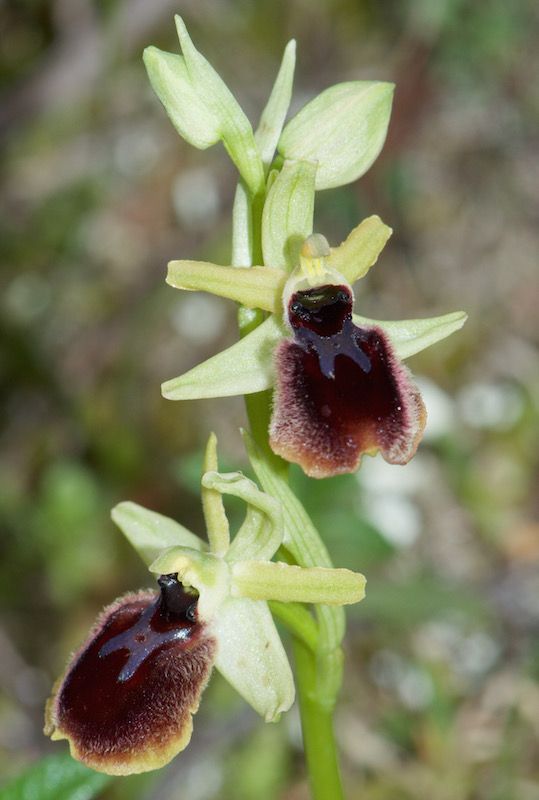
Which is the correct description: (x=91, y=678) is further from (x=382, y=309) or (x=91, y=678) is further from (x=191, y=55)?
(x=382, y=309)

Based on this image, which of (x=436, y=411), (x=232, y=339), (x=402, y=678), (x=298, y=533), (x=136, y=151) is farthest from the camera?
(x=136, y=151)

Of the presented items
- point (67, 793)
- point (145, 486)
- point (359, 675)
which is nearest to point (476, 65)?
point (145, 486)

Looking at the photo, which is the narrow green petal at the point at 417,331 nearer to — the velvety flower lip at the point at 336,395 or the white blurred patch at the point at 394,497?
the velvety flower lip at the point at 336,395

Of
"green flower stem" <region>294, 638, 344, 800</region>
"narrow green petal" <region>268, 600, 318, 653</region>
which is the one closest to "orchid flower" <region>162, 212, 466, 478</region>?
"narrow green petal" <region>268, 600, 318, 653</region>

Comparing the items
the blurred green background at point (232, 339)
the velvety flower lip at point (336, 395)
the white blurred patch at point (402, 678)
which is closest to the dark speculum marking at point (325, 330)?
the velvety flower lip at point (336, 395)

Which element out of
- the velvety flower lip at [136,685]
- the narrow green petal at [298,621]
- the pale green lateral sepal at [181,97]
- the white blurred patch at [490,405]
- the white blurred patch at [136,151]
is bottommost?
the white blurred patch at [490,405]

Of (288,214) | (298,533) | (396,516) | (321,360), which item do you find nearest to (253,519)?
(298,533)

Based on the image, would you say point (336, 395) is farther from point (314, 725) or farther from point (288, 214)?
point (314, 725)
